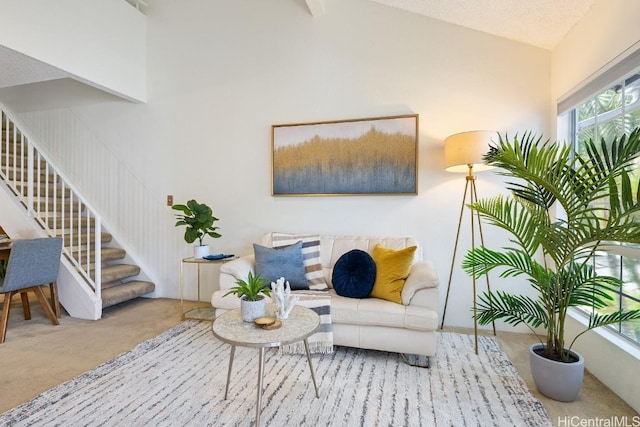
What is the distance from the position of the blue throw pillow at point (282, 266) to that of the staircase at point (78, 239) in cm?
178

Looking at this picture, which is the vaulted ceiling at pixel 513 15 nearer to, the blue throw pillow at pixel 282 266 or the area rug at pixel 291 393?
the blue throw pillow at pixel 282 266

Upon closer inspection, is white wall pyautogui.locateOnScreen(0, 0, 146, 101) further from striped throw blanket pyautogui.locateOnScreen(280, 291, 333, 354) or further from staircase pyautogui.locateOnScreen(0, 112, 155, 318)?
striped throw blanket pyautogui.locateOnScreen(280, 291, 333, 354)

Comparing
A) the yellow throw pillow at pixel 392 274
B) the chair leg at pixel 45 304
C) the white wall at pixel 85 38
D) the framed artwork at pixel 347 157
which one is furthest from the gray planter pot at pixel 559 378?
the white wall at pixel 85 38

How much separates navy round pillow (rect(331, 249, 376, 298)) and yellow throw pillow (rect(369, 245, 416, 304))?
51mm

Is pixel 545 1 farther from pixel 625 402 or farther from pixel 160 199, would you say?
pixel 160 199

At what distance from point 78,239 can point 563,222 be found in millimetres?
4493

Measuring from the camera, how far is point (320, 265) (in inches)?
114

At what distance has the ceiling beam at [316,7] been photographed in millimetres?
3049

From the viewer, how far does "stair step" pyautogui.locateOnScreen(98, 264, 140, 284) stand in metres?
3.50

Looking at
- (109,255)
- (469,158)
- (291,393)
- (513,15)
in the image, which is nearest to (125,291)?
(109,255)

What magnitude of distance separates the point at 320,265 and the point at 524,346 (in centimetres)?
179

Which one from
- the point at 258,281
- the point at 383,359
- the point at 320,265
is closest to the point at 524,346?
the point at 383,359

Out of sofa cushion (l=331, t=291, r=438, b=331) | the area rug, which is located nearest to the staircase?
the area rug

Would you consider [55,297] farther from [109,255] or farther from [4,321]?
[109,255]
